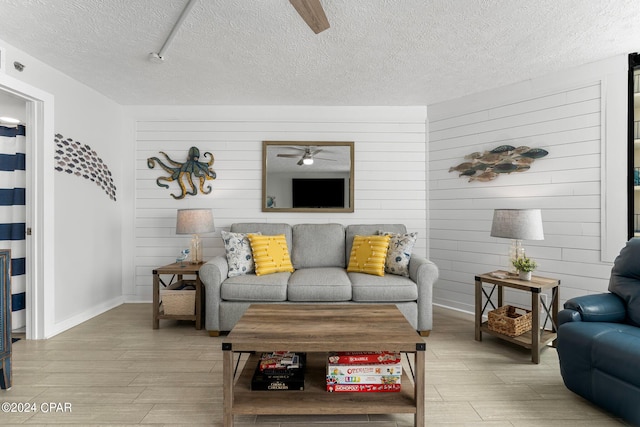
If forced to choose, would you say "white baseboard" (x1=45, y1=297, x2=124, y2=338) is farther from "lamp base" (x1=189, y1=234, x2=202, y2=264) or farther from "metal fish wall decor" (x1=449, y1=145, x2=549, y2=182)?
"metal fish wall decor" (x1=449, y1=145, x2=549, y2=182)

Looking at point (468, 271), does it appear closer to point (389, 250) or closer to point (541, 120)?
point (389, 250)

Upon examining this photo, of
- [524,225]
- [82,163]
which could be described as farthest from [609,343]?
[82,163]

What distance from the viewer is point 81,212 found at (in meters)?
3.32

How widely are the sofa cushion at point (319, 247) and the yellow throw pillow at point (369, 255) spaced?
0.76 feet

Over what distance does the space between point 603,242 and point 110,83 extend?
5.09m

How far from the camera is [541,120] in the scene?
10.3ft

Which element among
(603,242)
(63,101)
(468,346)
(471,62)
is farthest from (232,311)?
(603,242)

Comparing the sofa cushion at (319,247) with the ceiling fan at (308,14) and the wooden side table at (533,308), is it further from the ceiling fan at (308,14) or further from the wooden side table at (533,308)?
the ceiling fan at (308,14)

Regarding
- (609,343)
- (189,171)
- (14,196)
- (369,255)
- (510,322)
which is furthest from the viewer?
(189,171)

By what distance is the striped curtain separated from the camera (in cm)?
302

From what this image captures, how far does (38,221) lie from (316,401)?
Answer: 2.99m

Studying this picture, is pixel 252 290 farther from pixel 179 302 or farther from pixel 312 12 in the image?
pixel 312 12

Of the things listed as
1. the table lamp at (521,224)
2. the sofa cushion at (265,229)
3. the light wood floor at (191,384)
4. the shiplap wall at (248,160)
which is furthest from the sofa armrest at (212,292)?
Result: the table lamp at (521,224)

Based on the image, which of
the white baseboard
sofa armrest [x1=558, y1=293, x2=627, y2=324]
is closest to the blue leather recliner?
sofa armrest [x1=558, y1=293, x2=627, y2=324]
